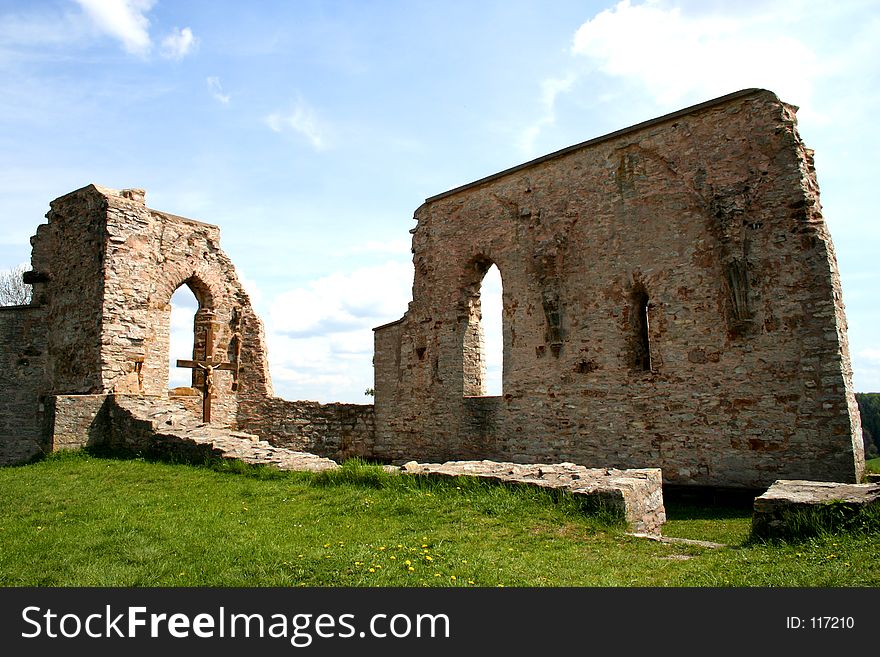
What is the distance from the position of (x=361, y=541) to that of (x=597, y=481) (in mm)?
3116

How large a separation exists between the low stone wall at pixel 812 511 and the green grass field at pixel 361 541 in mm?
228

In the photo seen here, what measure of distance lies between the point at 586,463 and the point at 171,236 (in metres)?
10.6

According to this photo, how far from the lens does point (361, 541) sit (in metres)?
5.98

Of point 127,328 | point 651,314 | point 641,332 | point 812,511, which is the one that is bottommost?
point 812,511

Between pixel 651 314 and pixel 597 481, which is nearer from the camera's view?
pixel 597 481

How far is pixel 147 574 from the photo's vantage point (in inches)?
199

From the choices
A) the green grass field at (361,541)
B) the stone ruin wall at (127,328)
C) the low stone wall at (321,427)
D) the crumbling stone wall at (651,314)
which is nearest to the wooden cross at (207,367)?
the stone ruin wall at (127,328)

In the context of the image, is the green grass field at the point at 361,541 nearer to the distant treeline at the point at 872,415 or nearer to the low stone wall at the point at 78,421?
the low stone wall at the point at 78,421

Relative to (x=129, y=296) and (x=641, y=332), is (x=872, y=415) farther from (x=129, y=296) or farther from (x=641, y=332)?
(x=129, y=296)

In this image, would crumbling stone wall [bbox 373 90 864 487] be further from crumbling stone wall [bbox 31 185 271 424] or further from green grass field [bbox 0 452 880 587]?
crumbling stone wall [bbox 31 185 271 424]

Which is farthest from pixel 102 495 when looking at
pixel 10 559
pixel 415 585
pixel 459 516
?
pixel 415 585

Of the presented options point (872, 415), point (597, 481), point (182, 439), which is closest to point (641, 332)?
point (597, 481)

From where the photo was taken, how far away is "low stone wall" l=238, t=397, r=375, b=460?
15.5 m

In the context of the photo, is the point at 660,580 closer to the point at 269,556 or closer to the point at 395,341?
the point at 269,556
